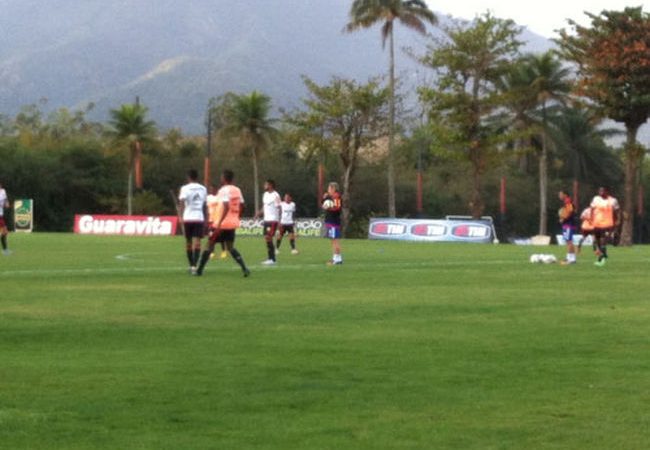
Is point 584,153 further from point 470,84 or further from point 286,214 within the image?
point 286,214

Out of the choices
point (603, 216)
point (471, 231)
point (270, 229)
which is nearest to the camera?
point (270, 229)

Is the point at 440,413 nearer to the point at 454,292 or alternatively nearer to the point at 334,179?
the point at 454,292

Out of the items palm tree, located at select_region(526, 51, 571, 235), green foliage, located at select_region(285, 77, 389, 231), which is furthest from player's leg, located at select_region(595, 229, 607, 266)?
palm tree, located at select_region(526, 51, 571, 235)

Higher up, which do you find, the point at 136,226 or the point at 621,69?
the point at 621,69

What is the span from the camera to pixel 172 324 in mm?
15500

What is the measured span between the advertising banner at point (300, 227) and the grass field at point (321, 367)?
47.5 m

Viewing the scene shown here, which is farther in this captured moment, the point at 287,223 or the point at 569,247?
the point at 287,223

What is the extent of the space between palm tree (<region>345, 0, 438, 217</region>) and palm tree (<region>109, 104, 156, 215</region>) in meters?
19.3

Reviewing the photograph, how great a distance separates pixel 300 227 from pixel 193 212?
4492 cm

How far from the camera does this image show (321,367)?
11.7m

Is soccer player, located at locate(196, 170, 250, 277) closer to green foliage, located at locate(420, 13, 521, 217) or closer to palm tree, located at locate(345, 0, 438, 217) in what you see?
green foliage, located at locate(420, 13, 521, 217)

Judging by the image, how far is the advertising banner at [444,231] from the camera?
62938mm

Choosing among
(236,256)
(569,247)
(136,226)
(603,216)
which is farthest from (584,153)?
(236,256)

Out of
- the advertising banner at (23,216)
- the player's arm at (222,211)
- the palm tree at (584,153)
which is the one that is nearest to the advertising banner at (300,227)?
the advertising banner at (23,216)
